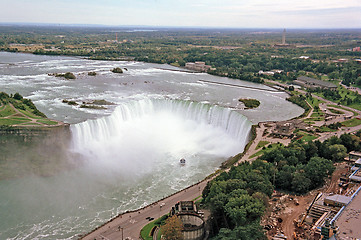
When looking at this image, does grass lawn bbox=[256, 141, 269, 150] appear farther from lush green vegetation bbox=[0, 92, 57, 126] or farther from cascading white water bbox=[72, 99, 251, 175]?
lush green vegetation bbox=[0, 92, 57, 126]

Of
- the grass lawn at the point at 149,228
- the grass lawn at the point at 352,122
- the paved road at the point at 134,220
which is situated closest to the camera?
the grass lawn at the point at 149,228

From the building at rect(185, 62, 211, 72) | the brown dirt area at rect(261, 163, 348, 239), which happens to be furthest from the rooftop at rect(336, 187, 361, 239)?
the building at rect(185, 62, 211, 72)

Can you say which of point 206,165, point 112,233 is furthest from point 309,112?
point 112,233

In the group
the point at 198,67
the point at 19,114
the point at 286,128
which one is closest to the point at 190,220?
the point at 286,128

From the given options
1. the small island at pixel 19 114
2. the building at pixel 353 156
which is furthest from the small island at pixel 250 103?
the small island at pixel 19 114

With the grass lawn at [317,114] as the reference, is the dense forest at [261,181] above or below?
above

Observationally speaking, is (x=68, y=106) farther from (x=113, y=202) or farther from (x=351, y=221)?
(x=351, y=221)

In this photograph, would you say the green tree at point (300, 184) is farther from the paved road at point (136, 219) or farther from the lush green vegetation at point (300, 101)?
the lush green vegetation at point (300, 101)
